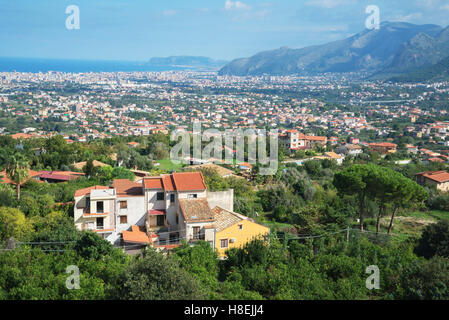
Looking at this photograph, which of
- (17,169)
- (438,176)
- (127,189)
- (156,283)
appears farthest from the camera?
(438,176)

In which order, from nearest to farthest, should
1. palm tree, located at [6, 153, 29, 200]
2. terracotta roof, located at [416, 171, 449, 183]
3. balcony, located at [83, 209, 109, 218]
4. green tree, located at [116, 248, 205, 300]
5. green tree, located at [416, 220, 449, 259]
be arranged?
1. green tree, located at [116, 248, 205, 300]
2. green tree, located at [416, 220, 449, 259]
3. balcony, located at [83, 209, 109, 218]
4. palm tree, located at [6, 153, 29, 200]
5. terracotta roof, located at [416, 171, 449, 183]

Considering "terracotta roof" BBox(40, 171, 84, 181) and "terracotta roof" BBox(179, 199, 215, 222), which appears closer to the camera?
"terracotta roof" BBox(179, 199, 215, 222)

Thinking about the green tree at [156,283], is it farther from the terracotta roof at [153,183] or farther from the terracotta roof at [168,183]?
the terracotta roof at [153,183]

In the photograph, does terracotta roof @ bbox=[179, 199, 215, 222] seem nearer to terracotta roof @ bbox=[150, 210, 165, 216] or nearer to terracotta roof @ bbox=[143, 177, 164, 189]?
terracotta roof @ bbox=[150, 210, 165, 216]

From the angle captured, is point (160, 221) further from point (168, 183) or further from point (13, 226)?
point (13, 226)

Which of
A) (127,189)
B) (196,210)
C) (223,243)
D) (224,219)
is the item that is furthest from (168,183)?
(223,243)

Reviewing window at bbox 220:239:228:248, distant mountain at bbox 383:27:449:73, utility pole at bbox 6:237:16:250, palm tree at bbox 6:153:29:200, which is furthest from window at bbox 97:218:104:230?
distant mountain at bbox 383:27:449:73

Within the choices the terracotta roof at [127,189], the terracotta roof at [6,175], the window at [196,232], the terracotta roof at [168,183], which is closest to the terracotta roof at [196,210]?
the window at [196,232]
